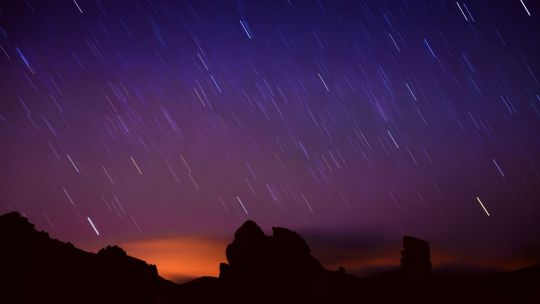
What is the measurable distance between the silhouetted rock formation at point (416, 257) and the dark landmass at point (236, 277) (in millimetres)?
108

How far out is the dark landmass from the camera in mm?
42031

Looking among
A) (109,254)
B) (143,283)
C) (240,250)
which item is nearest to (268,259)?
(240,250)

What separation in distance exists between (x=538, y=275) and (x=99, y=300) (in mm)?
47495

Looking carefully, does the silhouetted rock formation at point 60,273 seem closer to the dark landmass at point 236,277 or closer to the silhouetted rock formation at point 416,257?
the dark landmass at point 236,277

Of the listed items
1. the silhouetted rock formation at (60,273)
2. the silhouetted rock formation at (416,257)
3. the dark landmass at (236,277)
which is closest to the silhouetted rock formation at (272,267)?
the dark landmass at (236,277)

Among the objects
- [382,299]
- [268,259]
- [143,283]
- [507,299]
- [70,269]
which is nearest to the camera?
[507,299]

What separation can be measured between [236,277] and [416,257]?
20241 mm

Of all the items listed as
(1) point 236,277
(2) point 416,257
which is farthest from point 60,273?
(2) point 416,257

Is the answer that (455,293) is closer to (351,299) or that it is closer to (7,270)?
(351,299)

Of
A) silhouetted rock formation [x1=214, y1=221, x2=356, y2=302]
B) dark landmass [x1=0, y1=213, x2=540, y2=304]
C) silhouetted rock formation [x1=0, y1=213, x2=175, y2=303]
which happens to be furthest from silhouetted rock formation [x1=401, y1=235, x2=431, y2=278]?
silhouetted rock formation [x1=0, y1=213, x2=175, y2=303]

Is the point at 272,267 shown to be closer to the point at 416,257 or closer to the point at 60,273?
the point at 416,257

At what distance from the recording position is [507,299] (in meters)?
30.6

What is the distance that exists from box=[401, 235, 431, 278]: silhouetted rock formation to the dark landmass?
0.35 feet

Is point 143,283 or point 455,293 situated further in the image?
point 143,283
